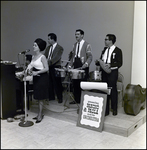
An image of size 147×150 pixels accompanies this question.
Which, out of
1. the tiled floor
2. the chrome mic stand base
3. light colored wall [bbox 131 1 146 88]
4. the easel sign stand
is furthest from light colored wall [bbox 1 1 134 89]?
the chrome mic stand base

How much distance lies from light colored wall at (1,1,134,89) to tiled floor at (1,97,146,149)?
1926 mm

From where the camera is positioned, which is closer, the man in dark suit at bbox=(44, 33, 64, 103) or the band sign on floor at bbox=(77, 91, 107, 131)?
the band sign on floor at bbox=(77, 91, 107, 131)

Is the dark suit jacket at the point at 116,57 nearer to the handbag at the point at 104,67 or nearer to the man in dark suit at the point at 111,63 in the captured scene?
the man in dark suit at the point at 111,63

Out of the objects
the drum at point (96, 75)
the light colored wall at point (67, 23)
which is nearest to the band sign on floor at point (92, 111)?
the drum at point (96, 75)

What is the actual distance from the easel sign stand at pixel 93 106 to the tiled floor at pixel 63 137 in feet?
0.41

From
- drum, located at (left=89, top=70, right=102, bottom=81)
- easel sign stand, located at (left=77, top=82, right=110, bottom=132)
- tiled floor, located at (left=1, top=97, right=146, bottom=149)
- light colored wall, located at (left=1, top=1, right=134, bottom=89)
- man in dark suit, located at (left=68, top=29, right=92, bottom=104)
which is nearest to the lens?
tiled floor, located at (left=1, top=97, right=146, bottom=149)

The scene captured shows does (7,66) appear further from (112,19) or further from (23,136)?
(112,19)

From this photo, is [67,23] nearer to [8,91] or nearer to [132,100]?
[8,91]

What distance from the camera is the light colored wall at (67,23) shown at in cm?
519

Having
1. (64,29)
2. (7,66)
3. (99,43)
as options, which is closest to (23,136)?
(7,66)

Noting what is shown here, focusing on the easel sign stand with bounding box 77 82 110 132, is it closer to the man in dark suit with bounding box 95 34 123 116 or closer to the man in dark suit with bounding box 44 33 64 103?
the man in dark suit with bounding box 95 34 123 116

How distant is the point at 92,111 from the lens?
388cm

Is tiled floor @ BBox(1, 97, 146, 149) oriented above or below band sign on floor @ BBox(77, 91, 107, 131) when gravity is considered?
below

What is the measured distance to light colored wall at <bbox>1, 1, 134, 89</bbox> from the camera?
17.0 feet
